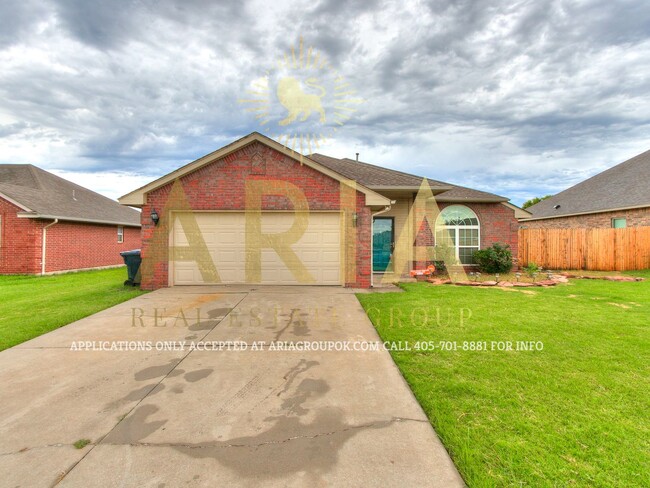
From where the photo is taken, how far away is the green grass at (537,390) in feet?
6.15

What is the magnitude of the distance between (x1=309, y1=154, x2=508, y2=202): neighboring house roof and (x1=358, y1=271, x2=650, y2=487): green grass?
5.56 meters

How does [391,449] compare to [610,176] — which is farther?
Result: [610,176]

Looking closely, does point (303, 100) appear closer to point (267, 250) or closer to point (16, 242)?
point (267, 250)

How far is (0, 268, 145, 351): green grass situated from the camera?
15.6 feet

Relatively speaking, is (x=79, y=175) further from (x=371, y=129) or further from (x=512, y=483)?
(x=512, y=483)

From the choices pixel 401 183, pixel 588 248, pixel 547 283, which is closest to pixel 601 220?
pixel 588 248

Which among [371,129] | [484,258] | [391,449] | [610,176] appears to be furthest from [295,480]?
[610,176]

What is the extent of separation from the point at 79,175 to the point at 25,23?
59.6 ft

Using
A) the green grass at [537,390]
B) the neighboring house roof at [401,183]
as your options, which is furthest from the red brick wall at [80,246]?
the green grass at [537,390]

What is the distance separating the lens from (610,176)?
18.4 meters

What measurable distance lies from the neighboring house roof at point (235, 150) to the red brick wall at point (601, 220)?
1515 centimetres

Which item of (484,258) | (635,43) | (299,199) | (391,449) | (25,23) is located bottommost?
(391,449)

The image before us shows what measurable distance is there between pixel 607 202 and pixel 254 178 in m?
19.6

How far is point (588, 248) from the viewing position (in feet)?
43.3
